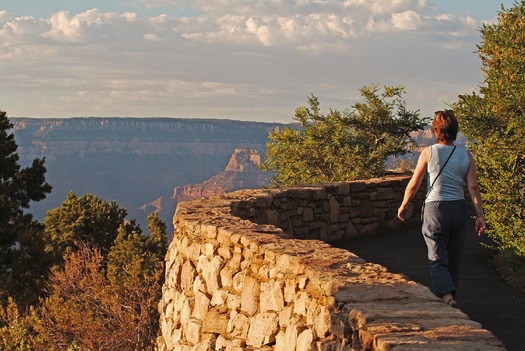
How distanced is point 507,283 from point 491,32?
1139cm

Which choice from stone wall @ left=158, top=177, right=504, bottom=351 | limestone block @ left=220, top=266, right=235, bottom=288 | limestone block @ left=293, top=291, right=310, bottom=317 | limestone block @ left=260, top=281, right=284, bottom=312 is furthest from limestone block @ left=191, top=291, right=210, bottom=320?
limestone block @ left=293, top=291, right=310, bottom=317

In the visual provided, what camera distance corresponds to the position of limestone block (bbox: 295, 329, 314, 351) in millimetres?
5316

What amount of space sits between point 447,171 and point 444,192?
0.18 metres

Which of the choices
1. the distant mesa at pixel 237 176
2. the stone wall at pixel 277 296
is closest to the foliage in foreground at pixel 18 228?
the stone wall at pixel 277 296

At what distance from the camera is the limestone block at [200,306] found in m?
7.44

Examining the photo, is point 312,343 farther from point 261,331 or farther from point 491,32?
point 491,32

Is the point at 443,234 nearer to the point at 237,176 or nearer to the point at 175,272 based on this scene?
the point at 175,272

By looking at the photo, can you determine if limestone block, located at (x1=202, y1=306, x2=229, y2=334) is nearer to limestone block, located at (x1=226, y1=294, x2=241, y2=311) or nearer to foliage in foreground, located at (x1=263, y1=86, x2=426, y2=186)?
limestone block, located at (x1=226, y1=294, x2=241, y2=311)

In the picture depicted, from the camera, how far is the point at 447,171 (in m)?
6.52

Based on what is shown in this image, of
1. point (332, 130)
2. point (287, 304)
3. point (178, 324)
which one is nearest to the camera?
point (287, 304)

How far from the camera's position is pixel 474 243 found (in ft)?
42.3

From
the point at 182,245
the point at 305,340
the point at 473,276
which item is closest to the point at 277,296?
the point at 305,340

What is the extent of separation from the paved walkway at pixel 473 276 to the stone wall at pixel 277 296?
178 centimetres

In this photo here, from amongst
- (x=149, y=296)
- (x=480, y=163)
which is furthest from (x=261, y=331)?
(x=149, y=296)
